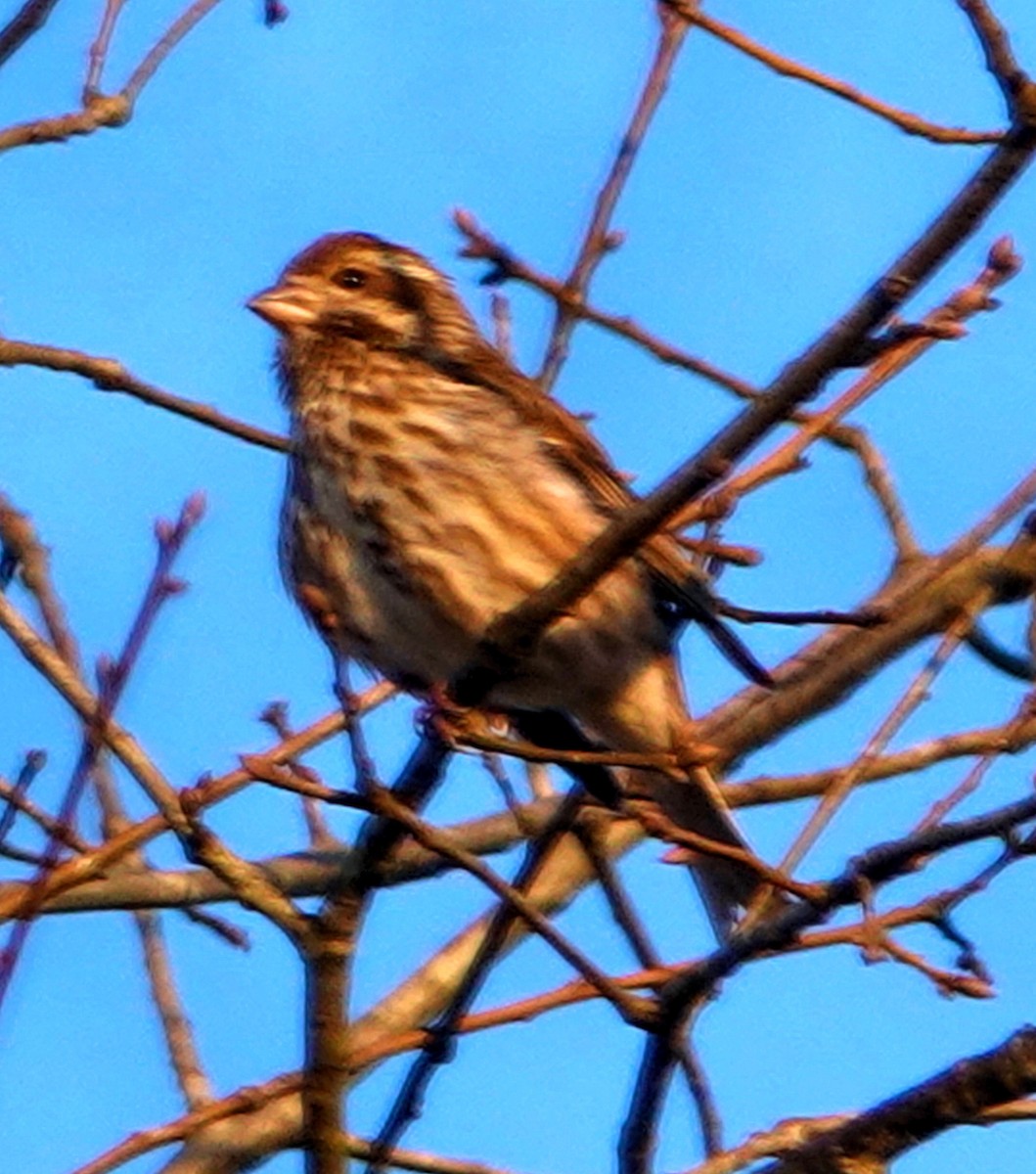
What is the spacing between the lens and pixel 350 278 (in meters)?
7.68

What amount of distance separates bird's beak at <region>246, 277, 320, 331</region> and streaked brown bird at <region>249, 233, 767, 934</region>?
6.1 inches

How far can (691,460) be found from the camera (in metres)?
4.34

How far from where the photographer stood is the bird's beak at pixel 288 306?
7.48 meters

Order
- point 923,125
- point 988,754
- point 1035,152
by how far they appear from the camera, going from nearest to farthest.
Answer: point 1035,152, point 923,125, point 988,754

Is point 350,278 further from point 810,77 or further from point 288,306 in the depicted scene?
point 810,77

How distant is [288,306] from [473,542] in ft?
3.98

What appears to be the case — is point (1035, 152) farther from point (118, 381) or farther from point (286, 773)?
point (118, 381)

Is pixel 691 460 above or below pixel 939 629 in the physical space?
below

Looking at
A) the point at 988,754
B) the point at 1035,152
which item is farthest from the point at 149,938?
the point at 1035,152

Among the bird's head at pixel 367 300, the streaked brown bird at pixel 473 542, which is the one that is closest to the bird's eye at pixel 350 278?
the bird's head at pixel 367 300

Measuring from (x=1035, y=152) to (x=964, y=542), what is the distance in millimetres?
2436

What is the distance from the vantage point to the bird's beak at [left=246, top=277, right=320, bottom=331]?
24.6 ft

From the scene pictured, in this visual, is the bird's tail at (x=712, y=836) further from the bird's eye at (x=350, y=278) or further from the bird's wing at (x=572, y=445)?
the bird's eye at (x=350, y=278)

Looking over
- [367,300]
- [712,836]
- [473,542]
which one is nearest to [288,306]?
[367,300]
